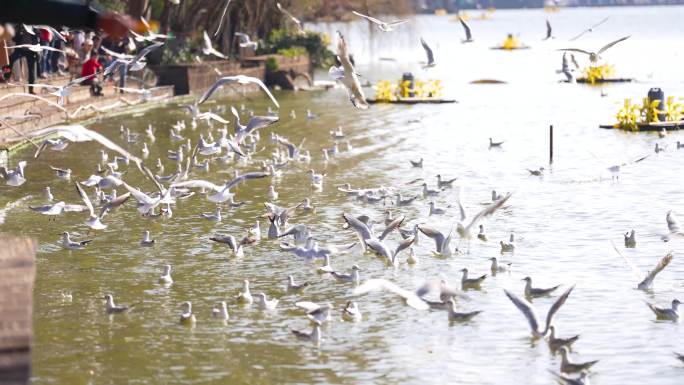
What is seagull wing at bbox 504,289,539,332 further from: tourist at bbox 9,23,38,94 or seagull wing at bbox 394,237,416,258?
tourist at bbox 9,23,38,94

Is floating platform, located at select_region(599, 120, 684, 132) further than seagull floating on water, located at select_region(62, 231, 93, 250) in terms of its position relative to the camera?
Yes

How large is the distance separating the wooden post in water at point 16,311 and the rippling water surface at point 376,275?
5.33m

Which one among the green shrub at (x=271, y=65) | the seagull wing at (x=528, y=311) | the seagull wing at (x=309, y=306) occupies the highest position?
the green shrub at (x=271, y=65)

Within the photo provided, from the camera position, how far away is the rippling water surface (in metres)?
10.8

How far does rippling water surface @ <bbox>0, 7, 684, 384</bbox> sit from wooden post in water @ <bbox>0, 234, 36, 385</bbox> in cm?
533

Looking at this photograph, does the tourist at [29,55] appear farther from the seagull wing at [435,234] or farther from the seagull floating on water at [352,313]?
the seagull floating on water at [352,313]

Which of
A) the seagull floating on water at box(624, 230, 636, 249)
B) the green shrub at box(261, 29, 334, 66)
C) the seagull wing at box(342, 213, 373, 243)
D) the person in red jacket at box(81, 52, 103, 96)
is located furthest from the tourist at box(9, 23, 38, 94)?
the green shrub at box(261, 29, 334, 66)

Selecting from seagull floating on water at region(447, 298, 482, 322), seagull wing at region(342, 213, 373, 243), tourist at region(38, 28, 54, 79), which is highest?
tourist at region(38, 28, 54, 79)

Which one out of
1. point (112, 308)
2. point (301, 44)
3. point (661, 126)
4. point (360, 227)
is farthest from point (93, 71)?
point (301, 44)

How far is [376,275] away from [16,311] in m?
9.72

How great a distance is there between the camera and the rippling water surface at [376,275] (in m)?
10.8

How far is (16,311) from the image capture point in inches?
180

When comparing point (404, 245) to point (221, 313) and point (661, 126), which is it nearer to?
point (221, 313)

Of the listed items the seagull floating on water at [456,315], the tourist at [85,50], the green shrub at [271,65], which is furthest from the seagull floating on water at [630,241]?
the green shrub at [271,65]
